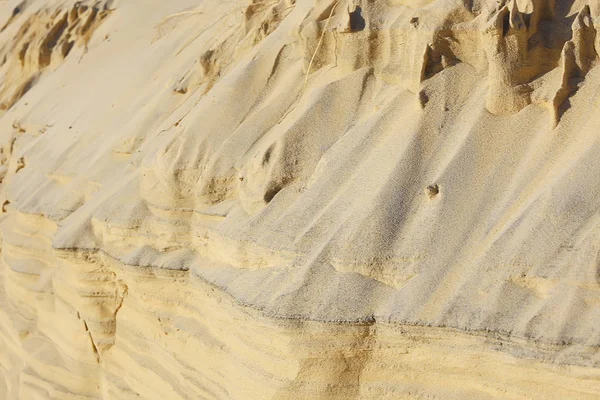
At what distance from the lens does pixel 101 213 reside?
7133 mm

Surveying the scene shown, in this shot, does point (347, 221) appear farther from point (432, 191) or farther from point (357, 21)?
point (357, 21)

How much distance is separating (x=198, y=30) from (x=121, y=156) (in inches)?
84.1

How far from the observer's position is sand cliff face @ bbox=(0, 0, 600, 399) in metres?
4.53

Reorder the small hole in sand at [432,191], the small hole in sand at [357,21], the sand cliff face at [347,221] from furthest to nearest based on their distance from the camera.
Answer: the small hole in sand at [357,21] < the small hole in sand at [432,191] < the sand cliff face at [347,221]

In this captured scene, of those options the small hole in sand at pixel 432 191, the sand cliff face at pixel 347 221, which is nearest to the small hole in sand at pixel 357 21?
the sand cliff face at pixel 347 221

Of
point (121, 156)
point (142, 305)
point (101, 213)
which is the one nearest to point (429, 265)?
point (142, 305)

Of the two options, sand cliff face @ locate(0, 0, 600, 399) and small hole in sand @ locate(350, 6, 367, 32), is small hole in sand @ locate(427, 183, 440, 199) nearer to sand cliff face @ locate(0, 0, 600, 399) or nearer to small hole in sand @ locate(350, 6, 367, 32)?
sand cliff face @ locate(0, 0, 600, 399)

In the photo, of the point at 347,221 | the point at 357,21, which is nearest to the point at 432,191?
the point at 347,221

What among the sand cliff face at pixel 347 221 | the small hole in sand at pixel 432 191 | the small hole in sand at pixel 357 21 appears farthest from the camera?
the small hole in sand at pixel 357 21

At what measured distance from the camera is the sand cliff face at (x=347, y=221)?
4.53 meters

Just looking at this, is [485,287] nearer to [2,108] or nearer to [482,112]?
[482,112]

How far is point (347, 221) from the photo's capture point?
5242 mm

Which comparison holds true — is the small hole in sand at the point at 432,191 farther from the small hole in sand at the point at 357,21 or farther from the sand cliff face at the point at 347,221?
the small hole in sand at the point at 357,21

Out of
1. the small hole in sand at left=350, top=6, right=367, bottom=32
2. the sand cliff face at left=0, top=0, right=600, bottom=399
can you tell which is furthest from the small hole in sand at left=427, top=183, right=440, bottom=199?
the small hole in sand at left=350, top=6, right=367, bottom=32
